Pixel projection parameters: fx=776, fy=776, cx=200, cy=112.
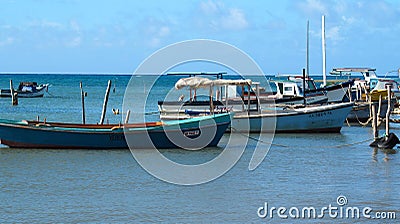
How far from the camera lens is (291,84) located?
127ft

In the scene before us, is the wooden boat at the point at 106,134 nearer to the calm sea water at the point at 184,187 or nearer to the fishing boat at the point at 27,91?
the calm sea water at the point at 184,187

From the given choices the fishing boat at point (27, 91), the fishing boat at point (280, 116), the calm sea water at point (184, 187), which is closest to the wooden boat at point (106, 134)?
the calm sea water at point (184, 187)

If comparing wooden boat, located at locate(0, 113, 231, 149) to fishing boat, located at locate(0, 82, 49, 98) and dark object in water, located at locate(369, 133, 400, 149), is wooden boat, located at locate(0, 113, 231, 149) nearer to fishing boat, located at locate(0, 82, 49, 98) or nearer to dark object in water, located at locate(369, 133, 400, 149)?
dark object in water, located at locate(369, 133, 400, 149)

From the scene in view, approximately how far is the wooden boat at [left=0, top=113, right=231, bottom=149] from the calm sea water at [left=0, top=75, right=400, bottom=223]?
0.38 meters

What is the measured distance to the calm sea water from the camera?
14.2m

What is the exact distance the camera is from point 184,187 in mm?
17156

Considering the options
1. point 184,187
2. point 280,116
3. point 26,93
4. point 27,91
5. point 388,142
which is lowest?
point 184,187

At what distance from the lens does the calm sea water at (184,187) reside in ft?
46.7

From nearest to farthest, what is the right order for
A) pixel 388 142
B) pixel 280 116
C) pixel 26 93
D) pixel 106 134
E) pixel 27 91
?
pixel 388 142
pixel 106 134
pixel 280 116
pixel 26 93
pixel 27 91

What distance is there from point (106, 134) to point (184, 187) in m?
6.98

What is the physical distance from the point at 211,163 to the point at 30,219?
8246 mm

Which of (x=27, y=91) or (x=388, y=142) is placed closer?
(x=388, y=142)

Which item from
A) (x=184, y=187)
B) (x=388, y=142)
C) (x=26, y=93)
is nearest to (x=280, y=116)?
(x=388, y=142)

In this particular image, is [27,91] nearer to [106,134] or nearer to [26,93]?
[26,93]
